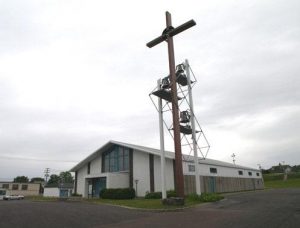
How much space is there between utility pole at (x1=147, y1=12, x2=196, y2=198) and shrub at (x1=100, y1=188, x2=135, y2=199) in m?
11.5

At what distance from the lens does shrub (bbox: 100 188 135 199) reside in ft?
111

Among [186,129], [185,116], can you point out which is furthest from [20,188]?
[185,116]

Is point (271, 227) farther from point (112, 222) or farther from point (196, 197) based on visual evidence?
point (196, 197)

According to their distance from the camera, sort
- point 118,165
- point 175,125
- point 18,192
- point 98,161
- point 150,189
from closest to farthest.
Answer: point 175,125
point 150,189
point 118,165
point 98,161
point 18,192

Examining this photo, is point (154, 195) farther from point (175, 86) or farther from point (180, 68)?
point (180, 68)

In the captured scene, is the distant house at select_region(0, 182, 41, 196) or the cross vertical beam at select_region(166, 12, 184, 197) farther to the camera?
the distant house at select_region(0, 182, 41, 196)

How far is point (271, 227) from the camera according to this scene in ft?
39.2

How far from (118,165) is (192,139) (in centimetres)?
1486

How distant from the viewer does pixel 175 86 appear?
2634cm

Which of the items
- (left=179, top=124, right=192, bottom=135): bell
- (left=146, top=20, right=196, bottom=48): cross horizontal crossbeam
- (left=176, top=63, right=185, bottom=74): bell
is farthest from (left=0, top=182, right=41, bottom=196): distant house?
(left=146, top=20, right=196, bottom=48): cross horizontal crossbeam

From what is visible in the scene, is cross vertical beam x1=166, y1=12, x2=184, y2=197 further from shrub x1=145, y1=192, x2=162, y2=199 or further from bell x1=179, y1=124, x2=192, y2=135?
shrub x1=145, y1=192, x2=162, y2=199

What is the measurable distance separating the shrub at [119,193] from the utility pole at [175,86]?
11.5 m

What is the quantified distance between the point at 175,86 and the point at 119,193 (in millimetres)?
14802

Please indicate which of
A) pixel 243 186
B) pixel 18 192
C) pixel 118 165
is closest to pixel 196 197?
pixel 118 165
